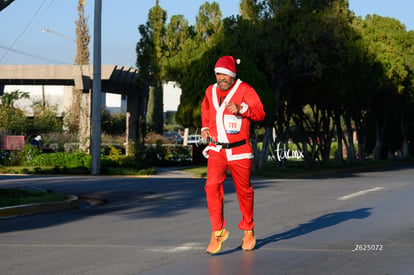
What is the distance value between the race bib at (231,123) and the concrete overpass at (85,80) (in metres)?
28.9

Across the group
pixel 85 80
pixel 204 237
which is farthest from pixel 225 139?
pixel 85 80

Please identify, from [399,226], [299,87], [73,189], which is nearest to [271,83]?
[299,87]

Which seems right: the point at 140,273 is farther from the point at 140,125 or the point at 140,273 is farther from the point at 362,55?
the point at 140,125

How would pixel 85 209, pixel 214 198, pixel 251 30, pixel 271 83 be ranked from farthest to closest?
pixel 271 83 < pixel 251 30 < pixel 85 209 < pixel 214 198

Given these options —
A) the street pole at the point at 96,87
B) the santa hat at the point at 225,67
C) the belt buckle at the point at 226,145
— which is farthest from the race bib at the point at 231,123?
the street pole at the point at 96,87

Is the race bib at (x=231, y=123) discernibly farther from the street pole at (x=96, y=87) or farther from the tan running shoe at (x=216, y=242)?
the street pole at (x=96, y=87)

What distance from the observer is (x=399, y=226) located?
12.0 meters

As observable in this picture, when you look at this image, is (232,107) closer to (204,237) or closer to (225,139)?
(225,139)

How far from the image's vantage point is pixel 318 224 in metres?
12.3

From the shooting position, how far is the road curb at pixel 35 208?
14.4 metres

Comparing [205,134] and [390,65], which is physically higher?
[390,65]

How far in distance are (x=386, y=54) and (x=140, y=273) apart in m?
36.8

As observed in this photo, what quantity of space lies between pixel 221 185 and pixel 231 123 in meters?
0.70

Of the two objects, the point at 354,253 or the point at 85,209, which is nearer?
the point at 354,253
